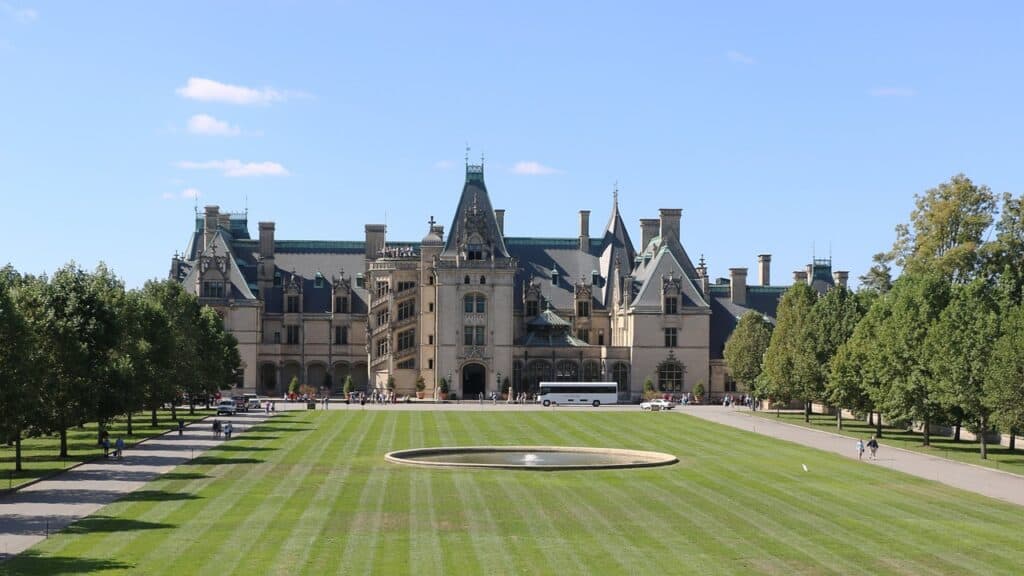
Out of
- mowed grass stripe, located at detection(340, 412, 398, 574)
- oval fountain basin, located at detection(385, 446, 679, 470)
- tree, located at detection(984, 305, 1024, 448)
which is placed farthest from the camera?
tree, located at detection(984, 305, 1024, 448)

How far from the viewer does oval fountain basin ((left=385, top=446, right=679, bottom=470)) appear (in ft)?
203

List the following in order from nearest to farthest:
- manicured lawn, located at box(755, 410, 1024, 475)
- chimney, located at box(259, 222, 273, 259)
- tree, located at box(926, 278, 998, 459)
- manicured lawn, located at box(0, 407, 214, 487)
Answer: manicured lawn, located at box(0, 407, 214, 487) → manicured lawn, located at box(755, 410, 1024, 475) → tree, located at box(926, 278, 998, 459) → chimney, located at box(259, 222, 273, 259)

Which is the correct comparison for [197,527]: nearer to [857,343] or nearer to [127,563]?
[127,563]

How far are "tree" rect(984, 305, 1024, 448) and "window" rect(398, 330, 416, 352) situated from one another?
77752 millimetres

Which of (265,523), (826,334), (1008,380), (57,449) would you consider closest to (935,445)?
(1008,380)

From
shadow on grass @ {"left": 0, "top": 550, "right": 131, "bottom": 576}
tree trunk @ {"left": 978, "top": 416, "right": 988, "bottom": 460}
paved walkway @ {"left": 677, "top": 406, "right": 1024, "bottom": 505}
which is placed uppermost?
tree trunk @ {"left": 978, "top": 416, "right": 988, "bottom": 460}

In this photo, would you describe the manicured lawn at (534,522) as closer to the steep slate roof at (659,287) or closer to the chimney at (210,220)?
the steep slate roof at (659,287)

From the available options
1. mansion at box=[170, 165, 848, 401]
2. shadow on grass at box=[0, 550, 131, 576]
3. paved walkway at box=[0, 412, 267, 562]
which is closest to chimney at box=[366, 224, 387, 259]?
mansion at box=[170, 165, 848, 401]

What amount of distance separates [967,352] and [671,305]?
213 feet

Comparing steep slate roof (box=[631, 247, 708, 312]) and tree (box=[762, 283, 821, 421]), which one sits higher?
steep slate roof (box=[631, 247, 708, 312])

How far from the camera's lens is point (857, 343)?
89188 mm

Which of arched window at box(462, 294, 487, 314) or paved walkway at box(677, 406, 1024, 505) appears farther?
arched window at box(462, 294, 487, 314)

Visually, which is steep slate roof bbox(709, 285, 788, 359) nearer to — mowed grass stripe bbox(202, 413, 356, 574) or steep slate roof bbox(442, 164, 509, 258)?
steep slate roof bbox(442, 164, 509, 258)

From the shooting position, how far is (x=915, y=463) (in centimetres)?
6669
